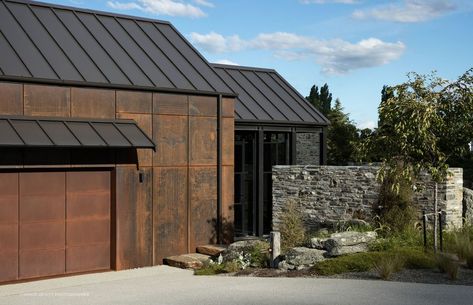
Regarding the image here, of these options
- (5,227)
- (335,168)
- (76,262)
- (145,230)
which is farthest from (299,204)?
(5,227)

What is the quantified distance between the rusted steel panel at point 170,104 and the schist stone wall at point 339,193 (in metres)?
4.96

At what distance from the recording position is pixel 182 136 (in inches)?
629

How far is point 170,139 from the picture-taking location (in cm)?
1573

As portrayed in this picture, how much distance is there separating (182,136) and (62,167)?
11.0ft

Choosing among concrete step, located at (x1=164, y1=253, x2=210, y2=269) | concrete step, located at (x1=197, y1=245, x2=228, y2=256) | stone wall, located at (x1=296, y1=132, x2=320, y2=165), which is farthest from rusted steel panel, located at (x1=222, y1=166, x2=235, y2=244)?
stone wall, located at (x1=296, y1=132, x2=320, y2=165)

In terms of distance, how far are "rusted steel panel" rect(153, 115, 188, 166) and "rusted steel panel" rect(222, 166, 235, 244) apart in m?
1.43

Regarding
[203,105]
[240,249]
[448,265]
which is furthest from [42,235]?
[448,265]

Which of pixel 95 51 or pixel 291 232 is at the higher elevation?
pixel 95 51

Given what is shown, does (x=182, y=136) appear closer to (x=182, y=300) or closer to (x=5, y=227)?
(x=5, y=227)

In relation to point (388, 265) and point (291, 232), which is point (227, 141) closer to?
point (291, 232)

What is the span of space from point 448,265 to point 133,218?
7200 mm

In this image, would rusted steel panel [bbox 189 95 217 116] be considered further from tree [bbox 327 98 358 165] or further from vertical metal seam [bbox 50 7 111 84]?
tree [bbox 327 98 358 165]

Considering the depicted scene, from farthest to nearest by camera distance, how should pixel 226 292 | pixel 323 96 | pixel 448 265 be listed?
pixel 323 96, pixel 448 265, pixel 226 292

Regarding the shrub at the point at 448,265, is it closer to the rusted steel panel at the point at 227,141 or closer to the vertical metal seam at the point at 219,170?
the vertical metal seam at the point at 219,170
